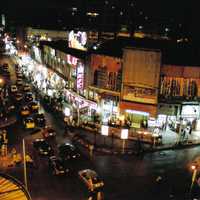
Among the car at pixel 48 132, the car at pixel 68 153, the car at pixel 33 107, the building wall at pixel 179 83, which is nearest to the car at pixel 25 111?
the car at pixel 33 107

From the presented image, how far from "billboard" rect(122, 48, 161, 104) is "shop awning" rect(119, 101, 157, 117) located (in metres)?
0.55

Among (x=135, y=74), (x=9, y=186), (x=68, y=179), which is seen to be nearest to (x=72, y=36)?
(x=135, y=74)

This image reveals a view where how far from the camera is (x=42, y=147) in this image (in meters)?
38.8

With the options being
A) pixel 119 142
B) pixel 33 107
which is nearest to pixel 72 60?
pixel 33 107

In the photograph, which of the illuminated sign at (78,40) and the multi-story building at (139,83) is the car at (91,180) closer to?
the multi-story building at (139,83)

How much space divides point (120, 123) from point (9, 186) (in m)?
29.6

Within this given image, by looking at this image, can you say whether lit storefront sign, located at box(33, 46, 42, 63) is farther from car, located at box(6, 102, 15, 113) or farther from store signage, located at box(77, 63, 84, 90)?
store signage, located at box(77, 63, 84, 90)

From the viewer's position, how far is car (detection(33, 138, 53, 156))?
125ft

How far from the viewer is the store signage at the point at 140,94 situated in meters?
43.6

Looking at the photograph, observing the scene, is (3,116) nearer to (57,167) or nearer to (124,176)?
(57,167)

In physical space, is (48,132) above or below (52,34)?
below

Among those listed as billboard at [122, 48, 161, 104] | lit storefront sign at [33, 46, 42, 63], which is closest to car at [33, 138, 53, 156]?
billboard at [122, 48, 161, 104]

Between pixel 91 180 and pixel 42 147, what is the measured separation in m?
10.2

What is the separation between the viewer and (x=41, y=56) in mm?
75000
